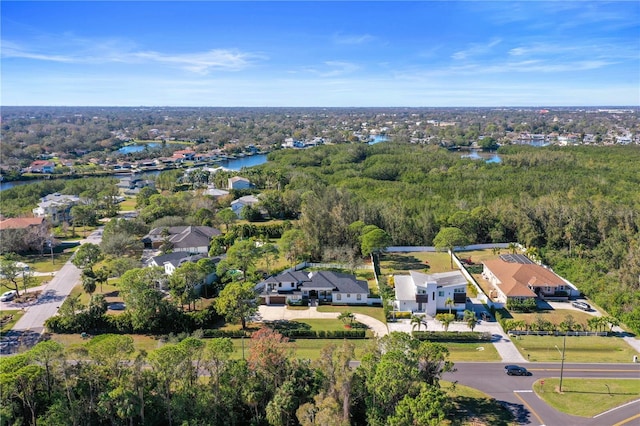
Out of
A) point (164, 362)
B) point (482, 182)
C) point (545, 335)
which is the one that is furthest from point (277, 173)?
point (164, 362)

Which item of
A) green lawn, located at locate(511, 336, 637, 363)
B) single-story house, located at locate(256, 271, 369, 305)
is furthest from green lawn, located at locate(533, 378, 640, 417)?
single-story house, located at locate(256, 271, 369, 305)

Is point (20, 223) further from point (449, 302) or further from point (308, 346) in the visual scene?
point (449, 302)

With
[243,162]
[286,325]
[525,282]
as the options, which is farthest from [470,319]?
[243,162]

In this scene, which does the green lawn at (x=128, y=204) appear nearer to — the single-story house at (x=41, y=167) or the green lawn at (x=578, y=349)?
the single-story house at (x=41, y=167)

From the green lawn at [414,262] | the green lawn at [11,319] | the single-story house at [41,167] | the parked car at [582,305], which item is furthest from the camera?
the single-story house at [41,167]

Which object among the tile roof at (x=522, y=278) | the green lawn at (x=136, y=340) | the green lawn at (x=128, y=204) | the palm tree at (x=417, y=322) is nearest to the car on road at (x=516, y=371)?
the palm tree at (x=417, y=322)

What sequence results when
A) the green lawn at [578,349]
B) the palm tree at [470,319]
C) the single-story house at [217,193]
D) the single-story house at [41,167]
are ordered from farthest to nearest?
the single-story house at [41,167] < the single-story house at [217,193] < the palm tree at [470,319] < the green lawn at [578,349]

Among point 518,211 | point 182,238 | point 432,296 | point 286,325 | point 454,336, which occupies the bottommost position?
point 286,325

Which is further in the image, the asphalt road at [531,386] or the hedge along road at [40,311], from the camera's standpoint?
the hedge along road at [40,311]
